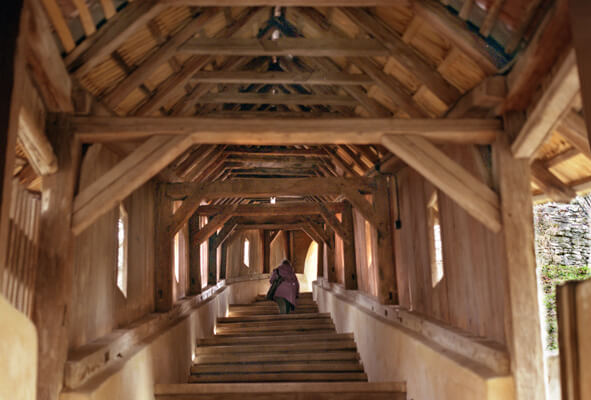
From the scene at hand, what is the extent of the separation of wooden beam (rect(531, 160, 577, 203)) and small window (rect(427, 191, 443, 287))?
123 cm

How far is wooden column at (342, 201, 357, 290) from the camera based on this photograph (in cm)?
981

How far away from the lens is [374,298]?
7.89 metres

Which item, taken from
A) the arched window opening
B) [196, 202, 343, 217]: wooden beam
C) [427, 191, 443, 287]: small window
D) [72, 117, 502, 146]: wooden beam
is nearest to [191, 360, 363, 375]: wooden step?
[427, 191, 443, 287]: small window

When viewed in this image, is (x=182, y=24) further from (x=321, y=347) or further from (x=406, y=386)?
(x=321, y=347)

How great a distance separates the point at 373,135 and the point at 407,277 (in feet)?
10.1

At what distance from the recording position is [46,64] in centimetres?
309

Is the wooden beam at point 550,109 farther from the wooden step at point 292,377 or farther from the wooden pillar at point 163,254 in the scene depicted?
the wooden pillar at point 163,254

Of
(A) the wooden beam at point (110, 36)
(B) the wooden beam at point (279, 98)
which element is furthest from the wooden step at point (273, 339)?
(A) the wooden beam at point (110, 36)

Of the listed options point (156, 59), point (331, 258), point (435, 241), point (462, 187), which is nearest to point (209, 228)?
point (331, 258)

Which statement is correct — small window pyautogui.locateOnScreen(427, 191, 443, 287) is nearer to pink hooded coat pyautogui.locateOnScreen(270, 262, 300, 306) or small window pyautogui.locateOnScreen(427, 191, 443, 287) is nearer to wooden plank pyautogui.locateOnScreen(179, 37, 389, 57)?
wooden plank pyautogui.locateOnScreen(179, 37, 389, 57)

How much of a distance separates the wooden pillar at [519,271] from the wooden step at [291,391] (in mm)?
1909

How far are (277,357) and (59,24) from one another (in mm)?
5588

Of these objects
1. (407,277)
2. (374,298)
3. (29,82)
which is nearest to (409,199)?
(407,277)

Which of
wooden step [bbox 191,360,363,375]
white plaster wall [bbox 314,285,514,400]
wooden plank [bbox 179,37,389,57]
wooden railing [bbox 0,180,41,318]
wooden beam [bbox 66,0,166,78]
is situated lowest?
wooden step [bbox 191,360,363,375]
